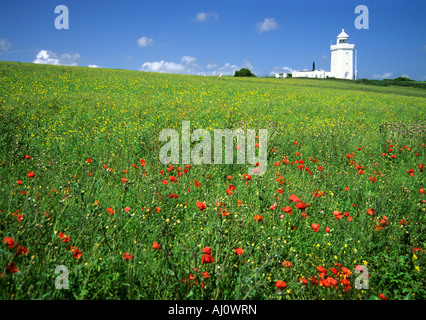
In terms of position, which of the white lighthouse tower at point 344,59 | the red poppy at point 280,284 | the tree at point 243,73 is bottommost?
the red poppy at point 280,284

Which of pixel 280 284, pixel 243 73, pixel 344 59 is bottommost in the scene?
pixel 280 284

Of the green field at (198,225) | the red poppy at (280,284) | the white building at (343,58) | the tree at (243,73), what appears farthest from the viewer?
the white building at (343,58)

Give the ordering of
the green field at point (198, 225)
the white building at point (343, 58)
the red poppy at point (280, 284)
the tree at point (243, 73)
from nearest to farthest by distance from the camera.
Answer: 1. the red poppy at point (280, 284)
2. the green field at point (198, 225)
3. the tree at point (243, 73)
4. the white building at point (343, 58)

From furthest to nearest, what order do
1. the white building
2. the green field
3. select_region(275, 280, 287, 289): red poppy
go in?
the white building → the green field → select_region(275, 280, 287, 289): red poppy

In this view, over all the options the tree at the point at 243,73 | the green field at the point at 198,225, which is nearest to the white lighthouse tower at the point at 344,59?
the tree at the point at 243,73

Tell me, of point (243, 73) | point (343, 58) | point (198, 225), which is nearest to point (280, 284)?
point (198, 225)

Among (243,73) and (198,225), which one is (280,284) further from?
(243,73)

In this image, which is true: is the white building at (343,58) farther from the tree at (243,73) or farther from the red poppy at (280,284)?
the red poppy at (280,284)

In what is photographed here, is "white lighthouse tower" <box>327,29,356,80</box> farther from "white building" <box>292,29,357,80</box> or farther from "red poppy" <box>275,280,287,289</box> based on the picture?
"red poppy" <box>275,280,287,289</box>

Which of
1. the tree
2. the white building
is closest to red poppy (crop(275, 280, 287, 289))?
the tree

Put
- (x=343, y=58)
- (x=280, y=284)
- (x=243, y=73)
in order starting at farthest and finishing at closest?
1. (x=343, y=58)
2. (x=243, y=73)
3. (x=280, y=284)

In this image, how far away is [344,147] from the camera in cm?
595
